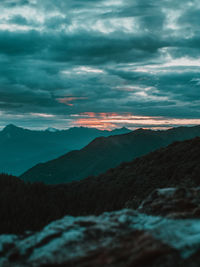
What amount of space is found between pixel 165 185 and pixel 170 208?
35.9 feet

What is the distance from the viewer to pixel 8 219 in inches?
437

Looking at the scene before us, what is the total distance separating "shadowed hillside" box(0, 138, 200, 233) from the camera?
12004 millimetres

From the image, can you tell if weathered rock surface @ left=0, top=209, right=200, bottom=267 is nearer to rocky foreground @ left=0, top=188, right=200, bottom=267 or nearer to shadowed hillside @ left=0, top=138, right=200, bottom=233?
rocky foreground @ left=0, top=188, right=200, bottom=267

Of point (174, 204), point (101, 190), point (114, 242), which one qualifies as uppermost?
point (174, 204)

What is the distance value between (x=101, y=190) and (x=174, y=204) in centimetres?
1322

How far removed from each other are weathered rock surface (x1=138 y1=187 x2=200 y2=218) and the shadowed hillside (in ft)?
18.7

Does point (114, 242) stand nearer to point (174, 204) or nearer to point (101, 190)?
point (174, 204)

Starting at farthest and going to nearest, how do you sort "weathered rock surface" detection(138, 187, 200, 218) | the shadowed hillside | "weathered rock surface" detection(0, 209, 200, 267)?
the shadowed hillside
"weathered rock surface" detection(138, 187, 200, 218)
"weathered rock surface" detection(0, 209, 200, 267)

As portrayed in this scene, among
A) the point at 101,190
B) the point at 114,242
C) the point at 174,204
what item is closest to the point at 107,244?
the point at 114,242

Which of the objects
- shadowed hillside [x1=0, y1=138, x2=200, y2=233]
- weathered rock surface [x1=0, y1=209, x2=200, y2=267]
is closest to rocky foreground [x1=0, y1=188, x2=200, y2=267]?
weathered rock surface [x1=0, y1=209, x2=200, y2=267]

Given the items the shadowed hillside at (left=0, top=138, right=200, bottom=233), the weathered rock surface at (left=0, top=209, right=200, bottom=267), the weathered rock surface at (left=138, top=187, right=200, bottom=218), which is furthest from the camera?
the shadowed hillside at (left=0, top=138, right=200, bottom=233)

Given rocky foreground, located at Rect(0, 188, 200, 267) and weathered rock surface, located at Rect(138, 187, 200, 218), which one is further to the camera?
weathered rock surface, located at Rect(138, 187, 200, 218)

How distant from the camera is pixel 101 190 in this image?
19500mm

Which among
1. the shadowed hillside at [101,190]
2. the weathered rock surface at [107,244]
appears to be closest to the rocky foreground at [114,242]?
the weathered rock surface at [107,244]
